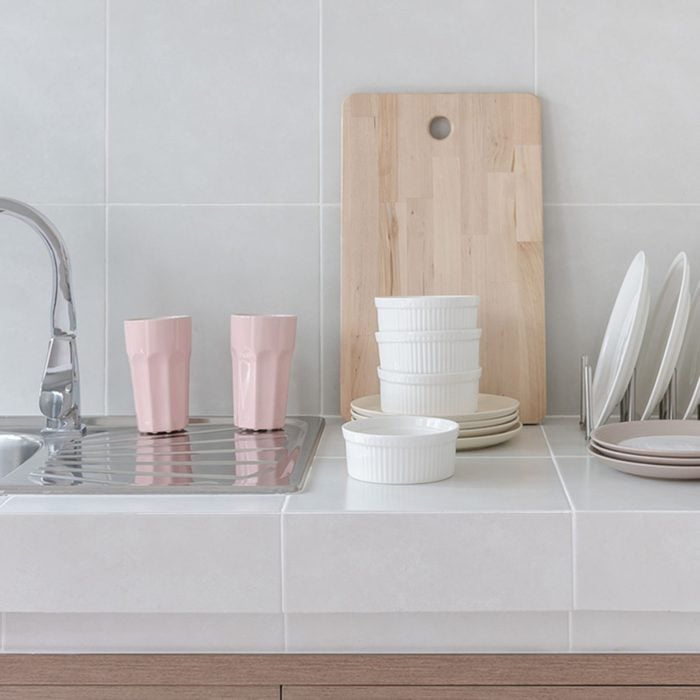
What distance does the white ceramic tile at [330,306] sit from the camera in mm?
1405

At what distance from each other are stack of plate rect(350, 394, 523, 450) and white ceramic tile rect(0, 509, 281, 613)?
0.99 ft

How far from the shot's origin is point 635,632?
2.98 feet

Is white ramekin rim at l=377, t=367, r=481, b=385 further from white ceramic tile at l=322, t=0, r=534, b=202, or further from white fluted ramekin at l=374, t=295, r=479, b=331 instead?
white ceramic tile at l=322, t=0, r=534, b=202

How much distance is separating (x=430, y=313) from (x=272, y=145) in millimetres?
451

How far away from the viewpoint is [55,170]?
4.63 ft

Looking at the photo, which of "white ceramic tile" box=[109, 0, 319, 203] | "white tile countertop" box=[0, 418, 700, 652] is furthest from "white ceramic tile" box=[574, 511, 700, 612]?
"white ceramic tile" box=[109, 0, 319, 203]

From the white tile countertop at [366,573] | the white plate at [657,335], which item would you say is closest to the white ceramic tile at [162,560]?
the white tile countertop at [366,573]

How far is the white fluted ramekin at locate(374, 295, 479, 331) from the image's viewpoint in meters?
1.14

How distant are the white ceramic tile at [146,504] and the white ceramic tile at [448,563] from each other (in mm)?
89

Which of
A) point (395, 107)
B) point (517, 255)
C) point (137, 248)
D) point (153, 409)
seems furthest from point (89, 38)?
point (517, 255)

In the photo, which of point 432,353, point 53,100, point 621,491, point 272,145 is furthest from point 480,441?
point 53,100

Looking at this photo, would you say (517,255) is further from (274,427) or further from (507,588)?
(507,588)

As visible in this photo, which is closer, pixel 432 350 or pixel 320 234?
pixel 432 350

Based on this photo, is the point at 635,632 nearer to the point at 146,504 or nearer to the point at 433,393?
the point at 433,393
